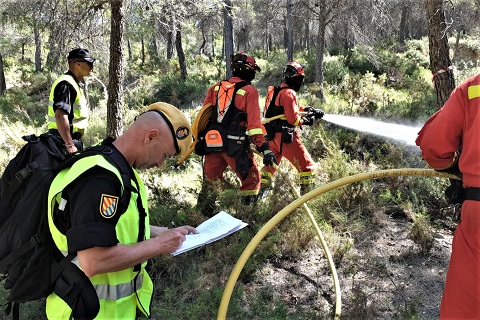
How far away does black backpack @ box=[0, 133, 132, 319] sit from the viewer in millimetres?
1658

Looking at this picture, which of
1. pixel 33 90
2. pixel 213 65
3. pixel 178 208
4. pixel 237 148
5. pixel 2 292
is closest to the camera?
pixel 2 292

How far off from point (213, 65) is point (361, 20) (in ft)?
55.3

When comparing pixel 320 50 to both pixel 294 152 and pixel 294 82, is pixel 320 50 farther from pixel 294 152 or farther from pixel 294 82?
pixel 294 152

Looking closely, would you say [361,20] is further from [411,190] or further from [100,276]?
[100,276]

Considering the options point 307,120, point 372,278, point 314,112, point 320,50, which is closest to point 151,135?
point 372,278

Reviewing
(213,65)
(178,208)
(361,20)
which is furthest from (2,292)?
(213,65)

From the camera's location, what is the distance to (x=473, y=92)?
1.99 metres

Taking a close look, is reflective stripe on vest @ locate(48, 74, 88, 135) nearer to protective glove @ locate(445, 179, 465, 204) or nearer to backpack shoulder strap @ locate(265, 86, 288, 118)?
backpack shoulder strap @ locate(265, 86, 288, 118)

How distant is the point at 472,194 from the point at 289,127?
11.9 ft

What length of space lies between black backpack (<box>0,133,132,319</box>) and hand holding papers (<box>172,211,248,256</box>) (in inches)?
18.4

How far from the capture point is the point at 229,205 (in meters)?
4.82

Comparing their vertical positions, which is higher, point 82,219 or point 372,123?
point 82,219

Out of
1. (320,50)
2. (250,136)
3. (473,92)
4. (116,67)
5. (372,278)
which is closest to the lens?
(473,92)

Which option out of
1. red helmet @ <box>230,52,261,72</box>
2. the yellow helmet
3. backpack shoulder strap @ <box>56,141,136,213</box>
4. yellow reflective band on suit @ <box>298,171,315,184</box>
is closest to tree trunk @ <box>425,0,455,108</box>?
yellow reflective band on suit @ <box>298,171,315,184</box>
